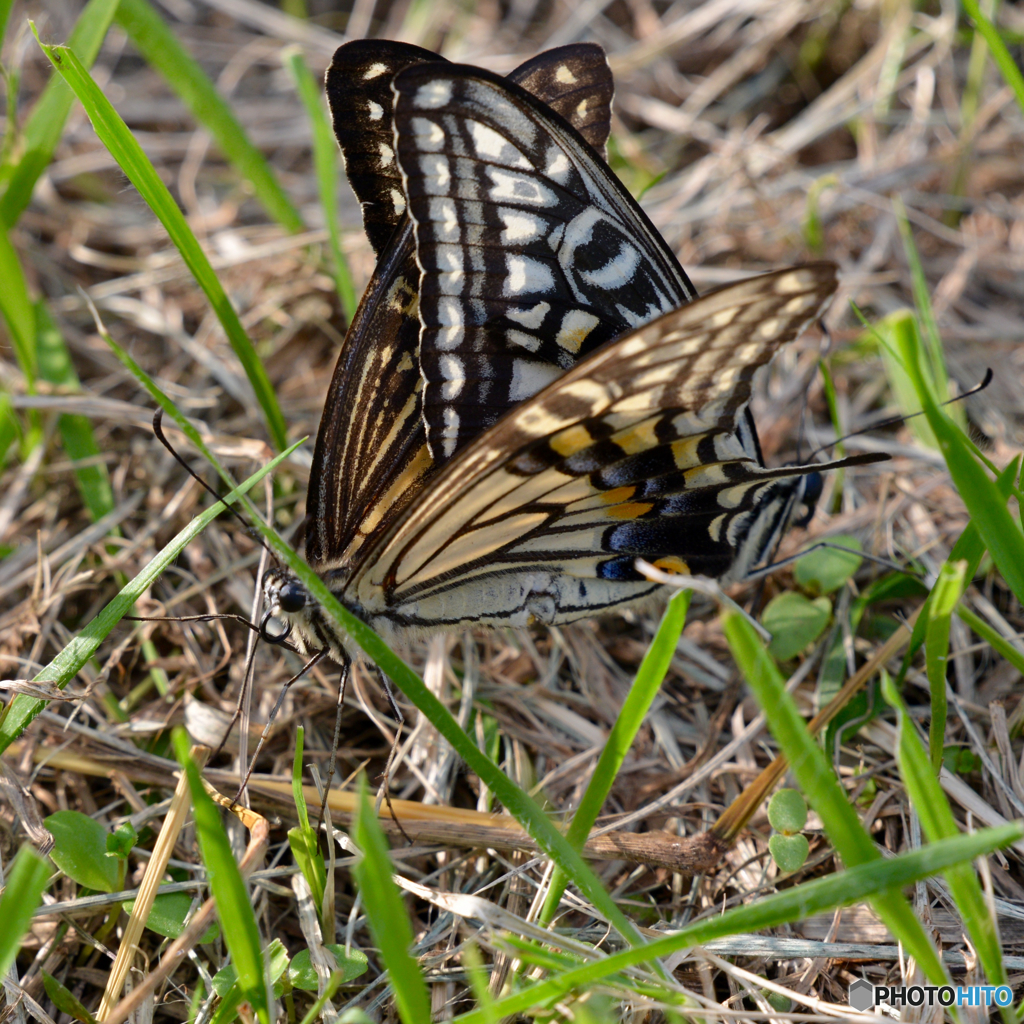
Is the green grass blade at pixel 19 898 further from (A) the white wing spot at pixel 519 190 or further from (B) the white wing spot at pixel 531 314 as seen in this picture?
(A) the white wing spot at pixel 519 190

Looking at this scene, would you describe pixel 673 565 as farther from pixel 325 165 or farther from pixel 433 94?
pixel 325 165

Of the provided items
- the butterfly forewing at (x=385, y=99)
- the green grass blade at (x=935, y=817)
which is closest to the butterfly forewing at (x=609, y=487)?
the green grass blade at (x=935, y=817)

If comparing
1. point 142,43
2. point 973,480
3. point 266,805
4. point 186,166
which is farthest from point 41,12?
point 973,480

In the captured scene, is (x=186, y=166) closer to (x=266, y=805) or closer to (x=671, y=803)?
(x=266, y=805)

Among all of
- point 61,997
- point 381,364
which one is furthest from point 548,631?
point 61,997

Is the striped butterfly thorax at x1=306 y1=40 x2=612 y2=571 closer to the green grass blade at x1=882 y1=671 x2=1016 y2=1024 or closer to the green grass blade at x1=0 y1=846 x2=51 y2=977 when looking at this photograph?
the green grass blade at x1=0 y1=846 x2=51 y2=977
